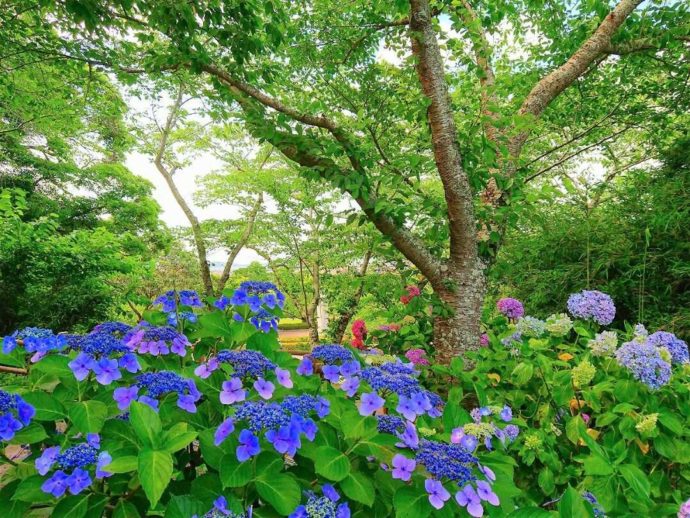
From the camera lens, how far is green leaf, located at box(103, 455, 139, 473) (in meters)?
0.63

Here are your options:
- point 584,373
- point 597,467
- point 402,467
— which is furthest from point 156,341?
point 584,373

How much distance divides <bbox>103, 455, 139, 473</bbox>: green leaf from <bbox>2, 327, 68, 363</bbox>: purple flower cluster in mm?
392

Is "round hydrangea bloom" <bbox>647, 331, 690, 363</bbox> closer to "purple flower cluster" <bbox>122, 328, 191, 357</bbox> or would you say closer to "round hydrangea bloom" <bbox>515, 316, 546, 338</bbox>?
"round hydrangea bloom" <bbox>515, 316, 546, 338</bbox>

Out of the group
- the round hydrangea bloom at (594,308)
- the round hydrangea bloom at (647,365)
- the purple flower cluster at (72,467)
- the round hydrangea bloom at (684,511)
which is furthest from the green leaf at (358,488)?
the round hydrangea bloom at (594,308)

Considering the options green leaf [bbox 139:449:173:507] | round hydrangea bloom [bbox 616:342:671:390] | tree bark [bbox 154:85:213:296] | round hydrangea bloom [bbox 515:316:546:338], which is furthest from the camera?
tree bark [bbox 154:85:213:296]

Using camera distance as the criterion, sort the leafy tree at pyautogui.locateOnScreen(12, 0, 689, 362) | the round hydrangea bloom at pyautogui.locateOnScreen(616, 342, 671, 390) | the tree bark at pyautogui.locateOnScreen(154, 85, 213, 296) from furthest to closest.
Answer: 1. the tree bark at pyautogui.locateOnScreen(154, 85, 213, 296)
2. the leafy tree at pyautogui.locateOnScreen(12, 0, 689, 362)
3. the round hydrangea bloom at pyautogui.locateOnScreen(616, 342, 671, 390)

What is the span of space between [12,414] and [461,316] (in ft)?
6.11

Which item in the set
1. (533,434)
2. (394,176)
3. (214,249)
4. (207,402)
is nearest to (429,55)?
(394,176)

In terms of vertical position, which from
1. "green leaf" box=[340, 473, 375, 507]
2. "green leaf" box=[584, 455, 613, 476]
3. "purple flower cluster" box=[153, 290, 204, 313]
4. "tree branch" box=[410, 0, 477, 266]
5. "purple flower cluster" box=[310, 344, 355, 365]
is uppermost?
"tree branch" box=[410, 0, 477, 266]

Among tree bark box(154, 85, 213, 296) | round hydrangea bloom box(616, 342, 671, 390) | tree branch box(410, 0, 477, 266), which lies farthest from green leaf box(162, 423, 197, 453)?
tree bark box(154, 85, 213, 296)

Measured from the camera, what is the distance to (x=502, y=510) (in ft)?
2.58

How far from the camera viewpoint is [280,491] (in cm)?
67

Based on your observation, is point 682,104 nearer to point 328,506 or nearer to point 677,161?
point 677,161

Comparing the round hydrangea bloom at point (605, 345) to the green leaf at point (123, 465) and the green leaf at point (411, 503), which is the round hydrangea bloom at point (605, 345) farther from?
the green leaf at point (123, 465)
